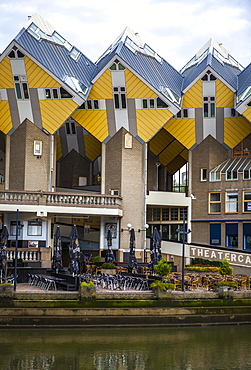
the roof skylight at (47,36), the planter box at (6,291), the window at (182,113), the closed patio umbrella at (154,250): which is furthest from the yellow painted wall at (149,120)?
the planter box at (6,291)

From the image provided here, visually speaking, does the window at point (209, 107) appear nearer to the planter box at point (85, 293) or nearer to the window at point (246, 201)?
the window at point (246, 201)

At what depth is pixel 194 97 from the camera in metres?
55.1

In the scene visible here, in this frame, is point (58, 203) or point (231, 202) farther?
point (231, 202)

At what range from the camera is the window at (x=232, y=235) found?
5403 cm

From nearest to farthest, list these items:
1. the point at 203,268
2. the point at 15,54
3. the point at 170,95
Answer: the point at 203,268, the point at 15,54, the point at 170,95

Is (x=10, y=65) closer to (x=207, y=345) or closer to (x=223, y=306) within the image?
(x=223, y=306)

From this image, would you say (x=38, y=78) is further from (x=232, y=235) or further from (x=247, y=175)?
(x=232, y=235)

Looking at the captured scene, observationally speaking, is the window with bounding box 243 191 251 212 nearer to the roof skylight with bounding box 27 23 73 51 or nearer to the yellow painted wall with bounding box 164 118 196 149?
the yellow painted wall with bounding box 164 118 196 149

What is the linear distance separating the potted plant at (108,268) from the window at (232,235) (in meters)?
14.1

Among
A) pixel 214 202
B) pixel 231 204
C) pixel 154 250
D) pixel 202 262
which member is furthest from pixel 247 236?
pixel 154 250

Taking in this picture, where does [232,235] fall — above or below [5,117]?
below

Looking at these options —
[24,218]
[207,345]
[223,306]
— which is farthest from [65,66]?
[207,345]

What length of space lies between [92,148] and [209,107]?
43.1 ft

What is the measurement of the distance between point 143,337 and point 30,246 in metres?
22.2
